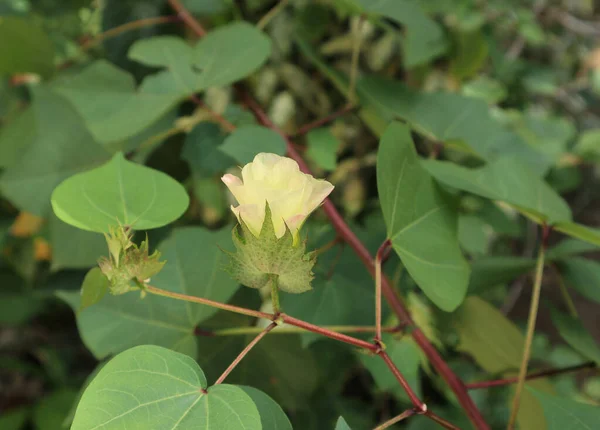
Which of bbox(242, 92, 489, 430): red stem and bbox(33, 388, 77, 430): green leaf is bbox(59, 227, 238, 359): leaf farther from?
bbox(33, 388, 77, 430): green leaf

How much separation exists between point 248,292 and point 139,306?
127 mm

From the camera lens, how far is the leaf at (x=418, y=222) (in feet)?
1.30

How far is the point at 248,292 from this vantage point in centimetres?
55

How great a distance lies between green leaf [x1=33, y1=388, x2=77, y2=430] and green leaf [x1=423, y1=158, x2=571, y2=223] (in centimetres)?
102

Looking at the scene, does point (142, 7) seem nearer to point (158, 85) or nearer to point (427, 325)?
point (158, 85)

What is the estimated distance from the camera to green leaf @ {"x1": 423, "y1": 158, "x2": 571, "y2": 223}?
0.45 metres

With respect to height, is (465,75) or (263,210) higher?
(263,210)

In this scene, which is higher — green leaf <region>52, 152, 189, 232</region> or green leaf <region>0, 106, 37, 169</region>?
green leaf <region>52, 152, 189, 232</region>


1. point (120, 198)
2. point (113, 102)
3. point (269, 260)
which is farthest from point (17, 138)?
point (269, 260)

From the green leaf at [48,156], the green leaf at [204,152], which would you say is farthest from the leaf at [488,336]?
the green leaf at [48,156]

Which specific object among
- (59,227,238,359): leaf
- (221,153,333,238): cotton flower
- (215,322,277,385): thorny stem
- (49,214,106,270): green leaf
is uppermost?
(221,153,333,238): cotton flower

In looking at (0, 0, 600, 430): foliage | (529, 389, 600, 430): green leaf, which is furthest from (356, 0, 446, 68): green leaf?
(529, 389, 600, 430): green leaf

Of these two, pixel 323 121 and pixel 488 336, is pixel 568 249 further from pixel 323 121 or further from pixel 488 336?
pixel 323 121

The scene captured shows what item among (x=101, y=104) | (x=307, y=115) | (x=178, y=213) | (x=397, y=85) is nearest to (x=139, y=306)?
(x=178, y=213)
